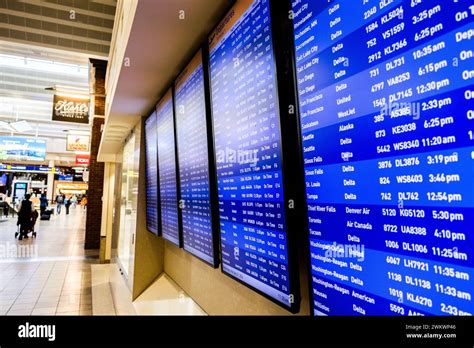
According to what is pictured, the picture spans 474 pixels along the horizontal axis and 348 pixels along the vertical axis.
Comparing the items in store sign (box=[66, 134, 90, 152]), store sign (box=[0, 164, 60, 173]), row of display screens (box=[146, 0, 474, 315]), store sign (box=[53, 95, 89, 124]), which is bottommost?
row of display screens (box=[146, 0, 474, 315])

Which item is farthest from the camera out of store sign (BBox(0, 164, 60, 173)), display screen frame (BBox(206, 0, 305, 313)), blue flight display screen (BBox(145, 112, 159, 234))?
store sign (BBox(0, 164, 60, 173))

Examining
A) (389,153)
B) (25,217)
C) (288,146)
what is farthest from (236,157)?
(25,217)

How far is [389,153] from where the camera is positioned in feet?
3.00

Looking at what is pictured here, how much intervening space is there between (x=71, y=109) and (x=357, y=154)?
40.2 feet

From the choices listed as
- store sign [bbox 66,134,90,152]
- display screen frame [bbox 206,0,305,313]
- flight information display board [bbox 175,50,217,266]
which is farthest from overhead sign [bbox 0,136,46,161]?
display screen frame [bbox 206,0,305,313]

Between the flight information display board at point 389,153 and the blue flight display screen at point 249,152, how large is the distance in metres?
0.20

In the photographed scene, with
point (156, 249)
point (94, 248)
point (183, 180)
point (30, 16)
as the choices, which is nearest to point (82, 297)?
point (156, 249)

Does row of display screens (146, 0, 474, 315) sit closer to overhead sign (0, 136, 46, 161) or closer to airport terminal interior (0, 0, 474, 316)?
airport terminal interior (0, 0, 474, 316)

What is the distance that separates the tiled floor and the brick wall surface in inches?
27.5

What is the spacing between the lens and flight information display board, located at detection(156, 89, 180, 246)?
3.08 metres

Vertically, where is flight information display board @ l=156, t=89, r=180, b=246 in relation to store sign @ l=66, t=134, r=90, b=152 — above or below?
below

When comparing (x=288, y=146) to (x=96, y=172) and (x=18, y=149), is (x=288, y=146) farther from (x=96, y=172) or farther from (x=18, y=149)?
(x=18, y=149)

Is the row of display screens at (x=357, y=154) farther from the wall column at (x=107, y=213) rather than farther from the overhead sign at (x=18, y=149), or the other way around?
the overhead sign at (x=18, y=149)

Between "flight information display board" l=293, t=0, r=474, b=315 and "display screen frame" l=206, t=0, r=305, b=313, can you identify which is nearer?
"flight information display board" l=293, t=0, r=474, b=315
